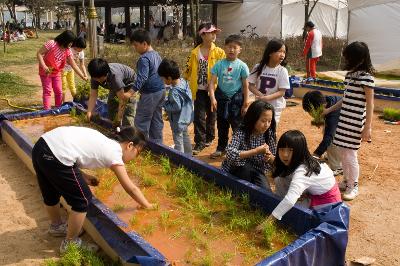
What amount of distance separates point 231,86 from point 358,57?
1.66 meters

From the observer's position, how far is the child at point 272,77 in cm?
497

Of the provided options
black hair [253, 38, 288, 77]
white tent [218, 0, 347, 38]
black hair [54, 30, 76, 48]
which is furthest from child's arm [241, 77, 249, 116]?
white tent [218, 0, 347, 38]

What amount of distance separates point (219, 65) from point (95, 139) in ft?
8.53

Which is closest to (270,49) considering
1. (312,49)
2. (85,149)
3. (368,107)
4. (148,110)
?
(368,107)

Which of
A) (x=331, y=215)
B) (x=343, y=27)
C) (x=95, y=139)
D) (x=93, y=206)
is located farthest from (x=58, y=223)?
(x=343, y=27)

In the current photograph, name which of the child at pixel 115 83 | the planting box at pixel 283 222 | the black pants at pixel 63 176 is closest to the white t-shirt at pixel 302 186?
the planting box at pixel 283 222

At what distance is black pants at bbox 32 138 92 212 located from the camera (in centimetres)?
318

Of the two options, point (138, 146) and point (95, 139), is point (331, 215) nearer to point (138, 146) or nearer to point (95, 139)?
point (138, 146)

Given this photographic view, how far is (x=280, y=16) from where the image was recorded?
22.1 m

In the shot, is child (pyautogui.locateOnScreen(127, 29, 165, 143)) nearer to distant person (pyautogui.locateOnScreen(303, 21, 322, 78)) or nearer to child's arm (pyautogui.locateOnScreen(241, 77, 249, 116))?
child's arm (pyautogui.locateOnScreen(241, 77, 249, 116))

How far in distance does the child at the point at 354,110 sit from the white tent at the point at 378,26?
12.3 metres

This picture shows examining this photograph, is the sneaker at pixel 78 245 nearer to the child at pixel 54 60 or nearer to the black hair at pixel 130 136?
the black hair at pixel 130 136

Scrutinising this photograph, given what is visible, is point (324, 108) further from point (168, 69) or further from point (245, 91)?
point (168, 69)

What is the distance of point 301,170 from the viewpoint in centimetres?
335
